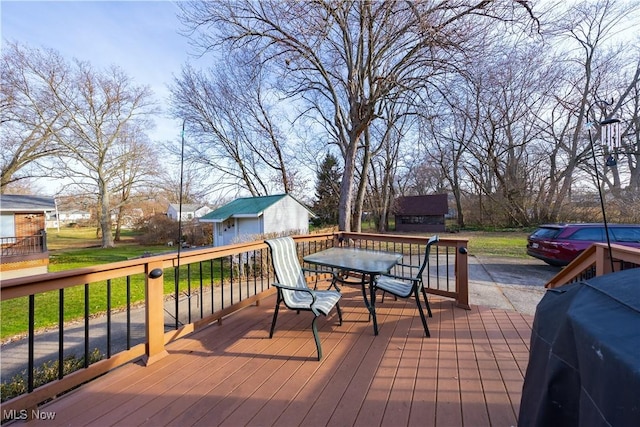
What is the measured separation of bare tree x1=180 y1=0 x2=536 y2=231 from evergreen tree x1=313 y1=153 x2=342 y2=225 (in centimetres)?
1145

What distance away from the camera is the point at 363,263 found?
302cm

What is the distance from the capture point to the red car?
6309 mm

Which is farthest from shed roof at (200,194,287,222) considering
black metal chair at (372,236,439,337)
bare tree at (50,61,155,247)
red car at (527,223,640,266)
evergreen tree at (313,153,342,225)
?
bare tree at (50,61,155,247)

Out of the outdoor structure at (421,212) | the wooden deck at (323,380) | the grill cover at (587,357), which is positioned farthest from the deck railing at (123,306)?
A: the outdoor structure at (421,212)

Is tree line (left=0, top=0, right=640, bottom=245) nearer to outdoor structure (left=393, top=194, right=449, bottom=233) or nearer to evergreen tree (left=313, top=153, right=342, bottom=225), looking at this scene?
evergreen tree (left=313, top=153, right=342, bottom=225)

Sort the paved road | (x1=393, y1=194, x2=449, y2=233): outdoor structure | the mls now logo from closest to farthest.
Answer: the mls now logo
the paved road
(x1=393, y1=194, x2=449, y2=233): outdoor structure

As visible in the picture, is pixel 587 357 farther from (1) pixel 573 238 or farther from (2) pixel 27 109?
(2) pixel 27 109

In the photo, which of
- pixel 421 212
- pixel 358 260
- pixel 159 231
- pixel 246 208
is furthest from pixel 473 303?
pixel 159 231

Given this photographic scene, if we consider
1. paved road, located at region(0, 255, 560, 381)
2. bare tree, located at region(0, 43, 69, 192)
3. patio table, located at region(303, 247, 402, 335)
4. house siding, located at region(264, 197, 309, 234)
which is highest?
bare tree, located at region(0, 43, 69, 192)

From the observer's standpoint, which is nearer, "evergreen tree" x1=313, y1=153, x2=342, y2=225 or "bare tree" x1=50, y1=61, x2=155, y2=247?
"bare tree" x1=50, y1=61, x2=155, y2=247

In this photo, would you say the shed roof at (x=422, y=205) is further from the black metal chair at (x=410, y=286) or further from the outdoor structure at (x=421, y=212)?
the black metal chair at (x=410, y=286)

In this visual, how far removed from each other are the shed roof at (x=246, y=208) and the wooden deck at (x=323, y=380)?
391 inches

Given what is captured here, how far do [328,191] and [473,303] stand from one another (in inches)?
660

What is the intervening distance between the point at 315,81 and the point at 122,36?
479 centimetres
